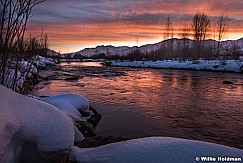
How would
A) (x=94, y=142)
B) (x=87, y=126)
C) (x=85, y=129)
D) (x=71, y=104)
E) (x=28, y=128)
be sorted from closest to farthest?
(x=28, y=128) < (x=94, y=142) < (x=85, y=129) < (x=87, y=126) < (x=71, y=104)

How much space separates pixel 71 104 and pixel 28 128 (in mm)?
3781

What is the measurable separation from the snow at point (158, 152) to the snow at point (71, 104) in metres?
2.85

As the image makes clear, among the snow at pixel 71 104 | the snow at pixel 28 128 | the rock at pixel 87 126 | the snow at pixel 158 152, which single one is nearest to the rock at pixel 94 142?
the snow at pixel 158 152

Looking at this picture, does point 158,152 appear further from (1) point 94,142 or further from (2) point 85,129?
(2) point 85,129

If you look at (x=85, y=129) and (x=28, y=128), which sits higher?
(x=28, y=128)

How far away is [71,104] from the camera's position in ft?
21.0

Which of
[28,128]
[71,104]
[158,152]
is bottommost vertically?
[71,104]

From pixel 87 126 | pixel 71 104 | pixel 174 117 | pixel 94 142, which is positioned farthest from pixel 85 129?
pixel 174 117

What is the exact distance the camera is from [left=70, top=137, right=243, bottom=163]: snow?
2.63 meters

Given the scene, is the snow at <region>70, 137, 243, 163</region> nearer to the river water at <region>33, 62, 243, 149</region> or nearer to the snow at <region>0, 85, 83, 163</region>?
the snow at <region>0, 85, 83, 163</region>

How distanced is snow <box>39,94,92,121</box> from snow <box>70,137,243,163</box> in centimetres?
285

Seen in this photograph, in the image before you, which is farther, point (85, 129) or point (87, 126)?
point (87, 126)

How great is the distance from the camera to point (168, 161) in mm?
2547

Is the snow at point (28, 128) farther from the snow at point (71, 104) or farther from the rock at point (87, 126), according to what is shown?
the snow at point (71, 104)
